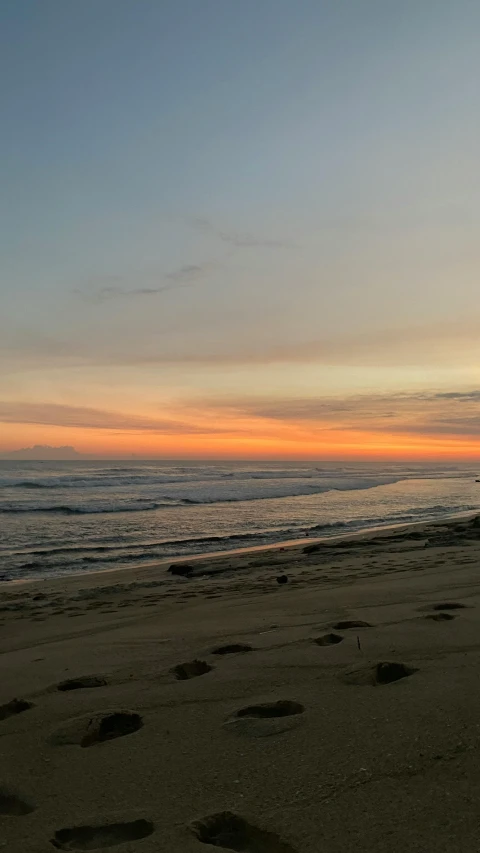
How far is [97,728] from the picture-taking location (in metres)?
3.34

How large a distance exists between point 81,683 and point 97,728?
37.5 inches

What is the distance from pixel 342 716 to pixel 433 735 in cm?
51

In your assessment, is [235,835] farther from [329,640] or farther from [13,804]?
[329,640]

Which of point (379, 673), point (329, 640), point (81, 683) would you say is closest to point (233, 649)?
point (329, 640)

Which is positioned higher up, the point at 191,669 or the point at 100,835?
the point at 100,835

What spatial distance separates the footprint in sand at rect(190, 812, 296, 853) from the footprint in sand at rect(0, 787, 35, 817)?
0.79 m

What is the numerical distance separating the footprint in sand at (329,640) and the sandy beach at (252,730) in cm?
2

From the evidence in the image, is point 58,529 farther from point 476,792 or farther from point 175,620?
point 476,792

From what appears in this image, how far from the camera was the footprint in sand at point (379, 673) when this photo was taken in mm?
3729

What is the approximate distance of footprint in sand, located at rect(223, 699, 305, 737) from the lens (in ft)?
10.1

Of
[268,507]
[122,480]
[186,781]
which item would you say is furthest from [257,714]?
[122,480]

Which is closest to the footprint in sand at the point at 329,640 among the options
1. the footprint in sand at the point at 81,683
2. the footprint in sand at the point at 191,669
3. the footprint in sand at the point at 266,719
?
the footprint in sand at the point at 191,669

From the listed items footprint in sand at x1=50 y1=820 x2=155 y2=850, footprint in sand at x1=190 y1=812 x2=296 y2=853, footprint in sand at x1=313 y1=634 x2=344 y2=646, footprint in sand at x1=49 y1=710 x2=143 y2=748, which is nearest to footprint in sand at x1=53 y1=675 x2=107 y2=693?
footprint in sand at x1=49 y1=710 x2=143 y2=748

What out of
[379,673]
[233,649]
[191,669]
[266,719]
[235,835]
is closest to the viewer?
[235,835]
